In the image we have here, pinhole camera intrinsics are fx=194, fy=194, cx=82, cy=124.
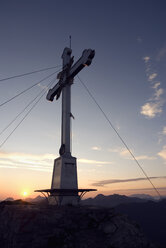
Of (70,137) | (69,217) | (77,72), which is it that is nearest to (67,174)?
(70,137)

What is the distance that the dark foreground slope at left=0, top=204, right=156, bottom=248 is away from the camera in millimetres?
10961

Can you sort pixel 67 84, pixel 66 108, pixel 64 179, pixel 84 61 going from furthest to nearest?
pixel 67 84 → pixel 66 108 → pixel 84 61 → pixel 64 179

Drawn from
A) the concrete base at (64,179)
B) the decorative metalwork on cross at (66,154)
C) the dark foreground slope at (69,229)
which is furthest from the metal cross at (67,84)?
the dark foreground slope at (69,229)

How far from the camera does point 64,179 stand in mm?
18469

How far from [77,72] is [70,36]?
7.23 metres

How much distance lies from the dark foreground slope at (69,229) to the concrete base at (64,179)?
3849 millimetres

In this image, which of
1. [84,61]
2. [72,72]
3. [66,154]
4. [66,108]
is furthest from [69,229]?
[72,72]

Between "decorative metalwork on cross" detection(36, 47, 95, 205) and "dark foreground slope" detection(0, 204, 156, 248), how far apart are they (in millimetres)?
3600

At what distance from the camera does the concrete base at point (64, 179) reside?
58.3 feet

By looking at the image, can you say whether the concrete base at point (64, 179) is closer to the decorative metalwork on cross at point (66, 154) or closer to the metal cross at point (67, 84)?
the decorative metalwork on cross at point (66, 154)

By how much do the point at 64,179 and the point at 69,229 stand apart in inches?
258

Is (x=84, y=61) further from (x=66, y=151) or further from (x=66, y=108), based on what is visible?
(x=66, y=151)

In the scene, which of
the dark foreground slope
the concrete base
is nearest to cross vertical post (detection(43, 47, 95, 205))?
the concrete base

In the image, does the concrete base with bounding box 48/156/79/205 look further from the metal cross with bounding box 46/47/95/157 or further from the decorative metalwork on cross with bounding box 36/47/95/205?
the metal cross with bounding box 46/47/95/157
